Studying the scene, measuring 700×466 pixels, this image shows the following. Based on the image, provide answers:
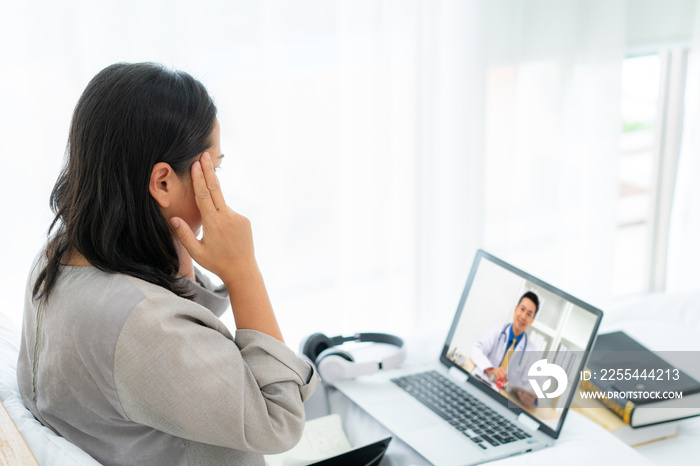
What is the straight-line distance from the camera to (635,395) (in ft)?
3.77

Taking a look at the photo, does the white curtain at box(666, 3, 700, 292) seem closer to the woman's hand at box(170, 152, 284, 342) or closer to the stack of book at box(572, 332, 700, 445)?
the stack of book at box(572, 332, 700, 445)

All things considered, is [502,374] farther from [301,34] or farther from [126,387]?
[301,34]

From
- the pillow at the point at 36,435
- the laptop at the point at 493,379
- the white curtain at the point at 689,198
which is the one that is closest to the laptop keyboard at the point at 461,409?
the laptop at the point at 493,379

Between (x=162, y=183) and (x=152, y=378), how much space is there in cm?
26

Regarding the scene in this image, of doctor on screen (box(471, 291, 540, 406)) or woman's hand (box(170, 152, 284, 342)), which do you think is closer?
woman's hand (box(170, 152, 284, 342))

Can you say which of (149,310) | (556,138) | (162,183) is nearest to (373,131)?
(556,138)

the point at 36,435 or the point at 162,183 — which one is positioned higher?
the point at 162,183

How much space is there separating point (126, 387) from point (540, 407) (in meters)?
0.68

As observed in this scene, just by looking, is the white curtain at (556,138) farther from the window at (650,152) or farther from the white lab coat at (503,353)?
the white lab coat at (503,353)

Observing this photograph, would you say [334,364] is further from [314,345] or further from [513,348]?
[513,348]

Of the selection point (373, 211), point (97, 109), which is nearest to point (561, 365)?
point (97, 109)

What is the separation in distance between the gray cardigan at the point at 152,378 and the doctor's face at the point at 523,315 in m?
0.43

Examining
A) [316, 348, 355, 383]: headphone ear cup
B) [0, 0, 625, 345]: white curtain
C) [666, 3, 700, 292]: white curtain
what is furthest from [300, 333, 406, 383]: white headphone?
[666, 3, 700, 292]: white curtain

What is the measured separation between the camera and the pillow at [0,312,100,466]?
81 cm
